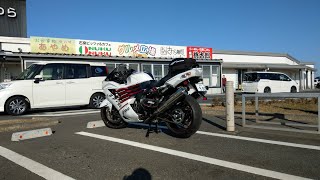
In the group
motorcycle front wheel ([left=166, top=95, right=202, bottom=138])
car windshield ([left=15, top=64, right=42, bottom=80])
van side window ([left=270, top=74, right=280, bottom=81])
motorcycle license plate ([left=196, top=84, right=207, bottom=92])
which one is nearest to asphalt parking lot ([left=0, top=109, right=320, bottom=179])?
motorcycle front wheel ([left=166, top=95, right=202, bottom=138])

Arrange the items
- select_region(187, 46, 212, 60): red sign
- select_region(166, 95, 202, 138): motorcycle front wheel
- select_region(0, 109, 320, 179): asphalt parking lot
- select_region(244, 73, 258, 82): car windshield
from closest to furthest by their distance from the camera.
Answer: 1. select_region(0, 109, 320, 179): asphalt parking lot
2. select_region(166, 95, 202, 138): motorcycle front wheel
3. select_region(244, 73, 258, 82): car windshield
4. select_region(187, 46, 212, 60): red sign

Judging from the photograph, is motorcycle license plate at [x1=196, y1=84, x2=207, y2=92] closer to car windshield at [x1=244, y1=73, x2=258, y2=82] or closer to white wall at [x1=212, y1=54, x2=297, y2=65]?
car windshield at [x1=244, y1=73, x2=258, y2=82]

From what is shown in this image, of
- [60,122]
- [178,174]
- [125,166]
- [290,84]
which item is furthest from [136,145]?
[290,84]

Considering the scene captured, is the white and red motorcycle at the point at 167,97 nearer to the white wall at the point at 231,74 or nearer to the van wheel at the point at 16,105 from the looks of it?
the van wheel at the point at 16,105

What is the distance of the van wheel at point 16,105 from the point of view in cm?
1192

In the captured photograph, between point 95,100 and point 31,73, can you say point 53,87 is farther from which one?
point 95,100

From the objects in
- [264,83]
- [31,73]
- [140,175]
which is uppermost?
[31,73]

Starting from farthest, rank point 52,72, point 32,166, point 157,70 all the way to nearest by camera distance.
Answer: point 157,70, point 52,72, point 32,166

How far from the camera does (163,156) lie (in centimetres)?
501

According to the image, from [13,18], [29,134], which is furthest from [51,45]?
[29,134]

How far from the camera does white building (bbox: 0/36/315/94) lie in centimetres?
2012

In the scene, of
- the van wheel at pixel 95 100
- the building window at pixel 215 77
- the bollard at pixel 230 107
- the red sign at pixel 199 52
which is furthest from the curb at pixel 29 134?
the red sign at pixel 199 52

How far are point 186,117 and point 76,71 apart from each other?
8507mm

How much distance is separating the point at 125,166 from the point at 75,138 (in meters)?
2.46
